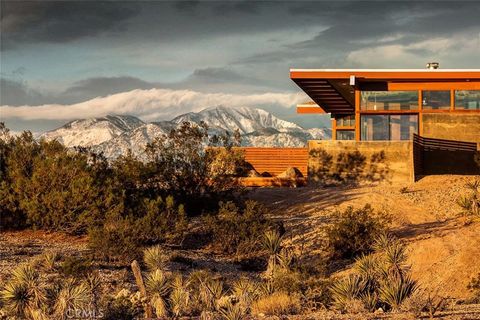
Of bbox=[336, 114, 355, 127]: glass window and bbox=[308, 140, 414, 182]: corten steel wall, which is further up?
bbox=[336, 114, 355, 127]: glass window

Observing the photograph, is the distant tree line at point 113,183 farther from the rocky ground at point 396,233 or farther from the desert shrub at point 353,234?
the desert shrub at point 353,234

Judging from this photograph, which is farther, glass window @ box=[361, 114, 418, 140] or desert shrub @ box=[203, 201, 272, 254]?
glass window @ box=[361, 114, 418, 140]

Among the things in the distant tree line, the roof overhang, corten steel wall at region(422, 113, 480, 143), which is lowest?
the distant tree line

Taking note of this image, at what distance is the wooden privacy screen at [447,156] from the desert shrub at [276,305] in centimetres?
2075

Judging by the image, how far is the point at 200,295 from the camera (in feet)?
54.6

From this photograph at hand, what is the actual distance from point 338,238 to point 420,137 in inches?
520

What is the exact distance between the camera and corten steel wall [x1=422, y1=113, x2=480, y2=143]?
36.9 m

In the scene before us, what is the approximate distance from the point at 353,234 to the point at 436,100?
639 inches

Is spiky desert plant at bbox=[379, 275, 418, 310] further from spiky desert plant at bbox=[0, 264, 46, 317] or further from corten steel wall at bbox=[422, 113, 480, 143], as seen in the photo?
corten steel wall at bbox=[422, 113, 480, 143]

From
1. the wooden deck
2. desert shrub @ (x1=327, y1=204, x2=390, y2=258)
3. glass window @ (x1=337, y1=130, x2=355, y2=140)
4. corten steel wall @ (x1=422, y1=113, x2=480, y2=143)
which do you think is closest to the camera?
desert shrub @ (x1=327, y1=204, x2=390, y2=258)

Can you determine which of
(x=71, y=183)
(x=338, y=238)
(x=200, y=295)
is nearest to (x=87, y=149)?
(x=71, y=183)

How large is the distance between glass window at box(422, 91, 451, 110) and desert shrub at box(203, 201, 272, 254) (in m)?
15.2

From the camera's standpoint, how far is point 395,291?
15633mm

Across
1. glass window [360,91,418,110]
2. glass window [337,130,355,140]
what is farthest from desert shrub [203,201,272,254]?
glass window [337,130,355,140]
